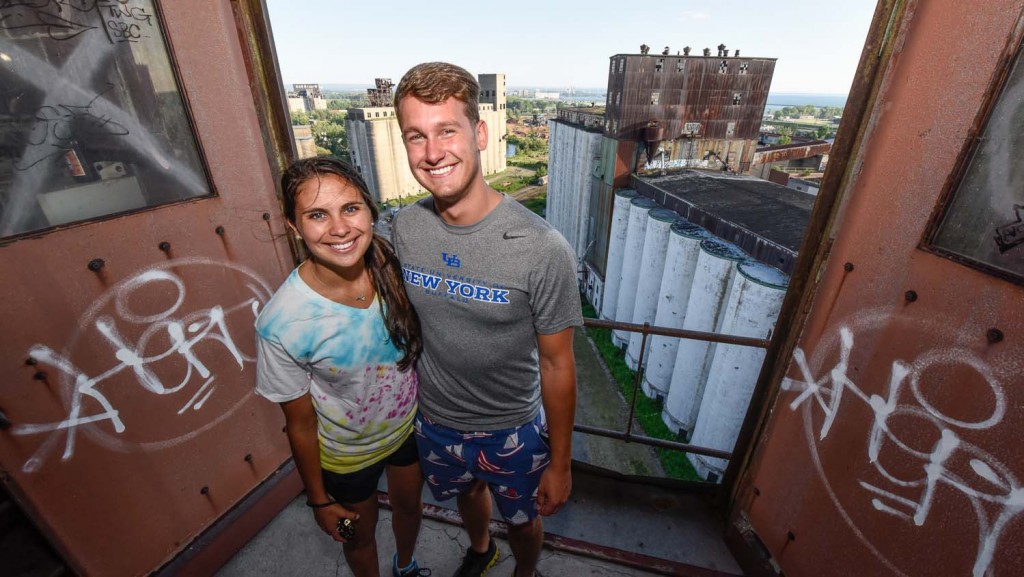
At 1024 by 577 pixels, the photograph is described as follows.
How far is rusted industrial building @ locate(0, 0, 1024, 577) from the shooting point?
5.42ft

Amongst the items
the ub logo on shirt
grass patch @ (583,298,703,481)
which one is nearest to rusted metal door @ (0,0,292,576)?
the ub logo on shirt

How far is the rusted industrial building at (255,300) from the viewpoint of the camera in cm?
165

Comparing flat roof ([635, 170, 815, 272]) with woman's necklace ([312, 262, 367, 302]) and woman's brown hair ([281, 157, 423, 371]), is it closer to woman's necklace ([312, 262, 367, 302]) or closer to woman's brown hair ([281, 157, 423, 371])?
woman's brown hair ([281, 157, 423, 371])

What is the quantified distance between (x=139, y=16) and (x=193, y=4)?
0.30 meters

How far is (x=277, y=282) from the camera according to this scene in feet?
9.77

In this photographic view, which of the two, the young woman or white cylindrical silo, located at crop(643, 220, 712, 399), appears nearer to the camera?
the young woman

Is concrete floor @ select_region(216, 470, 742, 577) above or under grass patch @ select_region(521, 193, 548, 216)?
above

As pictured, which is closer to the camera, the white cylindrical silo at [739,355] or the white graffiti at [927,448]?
the white graffiti at [927,448]

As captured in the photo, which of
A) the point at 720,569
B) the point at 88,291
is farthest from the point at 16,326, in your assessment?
the point at 720,569

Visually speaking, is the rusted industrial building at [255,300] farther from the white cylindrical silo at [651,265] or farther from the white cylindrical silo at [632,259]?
the white cylindrical silo at [632,259]

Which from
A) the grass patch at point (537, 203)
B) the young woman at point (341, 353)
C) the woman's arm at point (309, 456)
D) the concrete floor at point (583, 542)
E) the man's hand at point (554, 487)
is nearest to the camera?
the young woman at point (341, 353)

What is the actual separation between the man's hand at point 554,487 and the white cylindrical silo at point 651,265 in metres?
13.1

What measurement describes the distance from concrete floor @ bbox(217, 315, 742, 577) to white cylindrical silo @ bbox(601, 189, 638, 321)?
16.3 m

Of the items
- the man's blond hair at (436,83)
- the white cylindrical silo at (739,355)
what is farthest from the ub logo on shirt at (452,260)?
the white cylindrical silo at (739,355)
